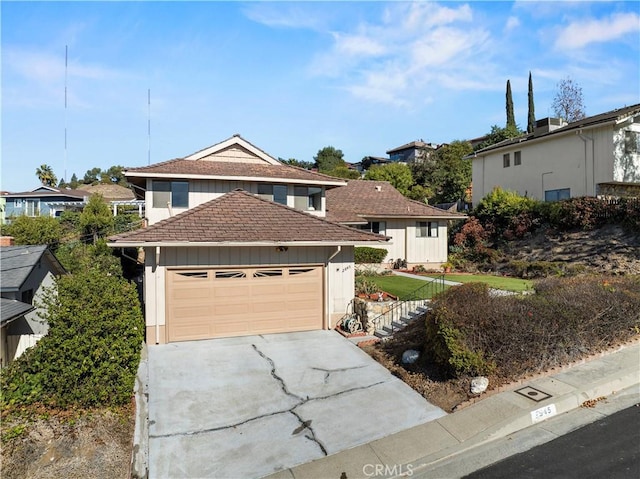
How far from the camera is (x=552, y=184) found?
25453mm

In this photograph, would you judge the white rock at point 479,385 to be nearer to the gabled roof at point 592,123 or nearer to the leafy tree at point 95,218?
the gabled roof at point 592,123

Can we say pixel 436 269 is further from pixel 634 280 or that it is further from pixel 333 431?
pixel 333 431

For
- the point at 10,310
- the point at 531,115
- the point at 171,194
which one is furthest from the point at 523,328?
the point at 531,115

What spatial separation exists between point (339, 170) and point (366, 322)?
39.3 m

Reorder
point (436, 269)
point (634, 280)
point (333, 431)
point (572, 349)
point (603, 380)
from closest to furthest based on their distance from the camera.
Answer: point (333, 431)
point (603, 380)
point (572, 349)
point (634, 280)
point (436, 269)

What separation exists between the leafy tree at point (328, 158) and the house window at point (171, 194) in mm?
47209

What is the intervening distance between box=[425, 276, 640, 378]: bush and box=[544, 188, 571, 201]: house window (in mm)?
16718

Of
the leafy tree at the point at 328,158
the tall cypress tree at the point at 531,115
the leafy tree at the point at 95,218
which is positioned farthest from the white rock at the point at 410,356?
the leafy tree at the point at 328,158

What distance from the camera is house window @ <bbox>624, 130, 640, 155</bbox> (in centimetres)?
2262

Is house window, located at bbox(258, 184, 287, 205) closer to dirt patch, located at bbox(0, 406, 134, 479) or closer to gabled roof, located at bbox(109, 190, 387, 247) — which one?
gabled roof, located at bbox(109, 190, 387, 247)

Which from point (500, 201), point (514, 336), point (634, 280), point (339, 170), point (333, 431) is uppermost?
point (339, 170)

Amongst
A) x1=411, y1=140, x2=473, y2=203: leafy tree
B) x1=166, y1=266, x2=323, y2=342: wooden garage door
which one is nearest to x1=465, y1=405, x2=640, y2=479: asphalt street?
x1=166, y1=266, x2=323, y2=342: wooden garage door

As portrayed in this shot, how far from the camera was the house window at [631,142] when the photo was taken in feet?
74.2

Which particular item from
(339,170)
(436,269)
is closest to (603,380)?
(436,269)
